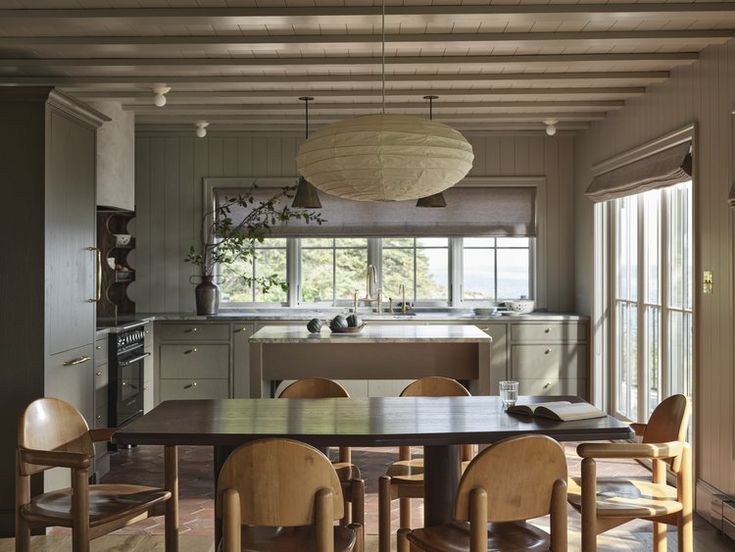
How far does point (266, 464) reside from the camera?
2.54 m

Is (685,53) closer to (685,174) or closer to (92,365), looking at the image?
(685,174)

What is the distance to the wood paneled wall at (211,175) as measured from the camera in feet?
24.7

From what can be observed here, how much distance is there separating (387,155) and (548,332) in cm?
442

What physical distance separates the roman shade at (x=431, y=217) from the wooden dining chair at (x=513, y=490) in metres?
4.91

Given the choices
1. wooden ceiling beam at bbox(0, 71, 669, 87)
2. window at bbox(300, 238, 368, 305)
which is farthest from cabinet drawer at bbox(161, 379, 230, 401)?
wooden ceiling beam at bbox(0, 71, 669, 87)

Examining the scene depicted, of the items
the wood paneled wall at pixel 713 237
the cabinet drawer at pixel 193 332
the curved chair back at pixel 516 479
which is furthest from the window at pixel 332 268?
the curved chair back at pixel 516 479

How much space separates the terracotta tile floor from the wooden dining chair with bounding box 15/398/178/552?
2.74 ft

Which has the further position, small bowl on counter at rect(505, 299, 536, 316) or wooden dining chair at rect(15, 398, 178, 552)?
small bowl on counter at rect(505, 299, 536, 316)

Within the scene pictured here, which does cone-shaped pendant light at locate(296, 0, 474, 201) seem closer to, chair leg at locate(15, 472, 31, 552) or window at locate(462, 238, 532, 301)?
chair leg at locate(15, 472, 31, 552)

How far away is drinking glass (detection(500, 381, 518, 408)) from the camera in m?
3.48

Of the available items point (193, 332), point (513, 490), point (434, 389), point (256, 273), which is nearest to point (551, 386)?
point (256, 273)

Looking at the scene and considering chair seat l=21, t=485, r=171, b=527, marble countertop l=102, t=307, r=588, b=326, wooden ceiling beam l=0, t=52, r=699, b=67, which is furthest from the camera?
marble countertop l=102, t=307, r=588, b=326

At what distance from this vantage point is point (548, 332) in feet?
22.8

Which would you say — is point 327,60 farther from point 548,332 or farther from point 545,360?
point 545,360
